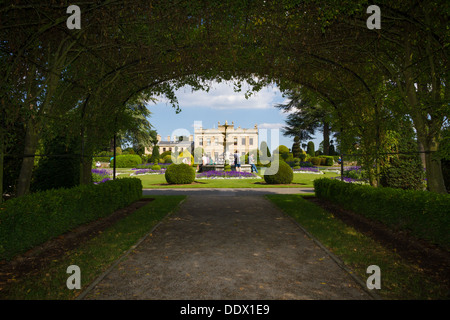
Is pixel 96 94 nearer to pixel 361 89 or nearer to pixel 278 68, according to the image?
pixel 278 68

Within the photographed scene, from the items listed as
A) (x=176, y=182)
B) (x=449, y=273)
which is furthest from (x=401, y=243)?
(x=176, y=182)

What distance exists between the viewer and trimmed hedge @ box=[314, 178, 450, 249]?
5.07m

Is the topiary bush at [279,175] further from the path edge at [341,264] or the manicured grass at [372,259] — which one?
the path edge at [341,264]

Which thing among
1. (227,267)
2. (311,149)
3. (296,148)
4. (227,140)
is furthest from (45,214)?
(227,140)

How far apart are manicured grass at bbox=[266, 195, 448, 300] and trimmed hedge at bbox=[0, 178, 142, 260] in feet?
18.1

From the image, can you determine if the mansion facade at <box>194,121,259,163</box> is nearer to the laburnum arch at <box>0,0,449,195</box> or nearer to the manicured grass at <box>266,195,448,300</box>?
the laburnum arch at <box>0,0,449,195</box>

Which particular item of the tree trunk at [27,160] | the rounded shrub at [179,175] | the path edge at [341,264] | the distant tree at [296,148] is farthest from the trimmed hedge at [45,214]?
the distant tree at [296,148]

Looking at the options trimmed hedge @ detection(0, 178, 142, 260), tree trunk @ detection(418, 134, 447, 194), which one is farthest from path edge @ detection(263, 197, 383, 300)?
trimmed hedge @ detection(0, 178, 142, 260)

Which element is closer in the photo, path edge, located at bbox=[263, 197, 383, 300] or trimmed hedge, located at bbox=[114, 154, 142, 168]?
path edge, located at bbox=[263, 197, 383, 300]

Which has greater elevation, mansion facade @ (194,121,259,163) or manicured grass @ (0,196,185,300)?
mansion facade @ (194,121,259,163)

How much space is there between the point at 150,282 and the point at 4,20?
17.6ft

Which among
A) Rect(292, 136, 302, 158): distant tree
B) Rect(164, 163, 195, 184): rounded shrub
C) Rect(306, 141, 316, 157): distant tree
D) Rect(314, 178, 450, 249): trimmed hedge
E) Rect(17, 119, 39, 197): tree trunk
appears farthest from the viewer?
Rect(306, 141, 316, 157): distant tree

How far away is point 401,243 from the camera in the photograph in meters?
5.53
